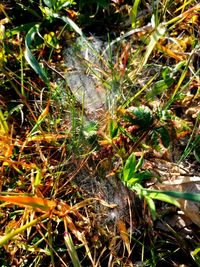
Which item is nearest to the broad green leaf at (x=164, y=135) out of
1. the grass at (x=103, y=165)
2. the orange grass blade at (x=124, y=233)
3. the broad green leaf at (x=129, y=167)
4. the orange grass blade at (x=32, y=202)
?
the grass at (x=103, y=165)

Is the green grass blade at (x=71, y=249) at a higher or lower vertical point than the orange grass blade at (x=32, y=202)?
lower

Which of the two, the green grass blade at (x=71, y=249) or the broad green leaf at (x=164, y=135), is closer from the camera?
the green grass blade at (x=71, y=249)

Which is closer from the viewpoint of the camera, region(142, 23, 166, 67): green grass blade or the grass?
the grass

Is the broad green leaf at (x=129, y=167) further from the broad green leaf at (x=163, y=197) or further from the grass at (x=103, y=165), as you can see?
the broad green leaf at (x=163, y=197)

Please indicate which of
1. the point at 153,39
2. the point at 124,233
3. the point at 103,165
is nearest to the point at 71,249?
the point at 124,233

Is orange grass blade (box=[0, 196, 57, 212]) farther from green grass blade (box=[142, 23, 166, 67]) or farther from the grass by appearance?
green grass blade (box=[142, 23, 166, 67])

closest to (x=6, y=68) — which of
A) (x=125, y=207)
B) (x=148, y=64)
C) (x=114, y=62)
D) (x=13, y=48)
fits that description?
(x=13, y=48)

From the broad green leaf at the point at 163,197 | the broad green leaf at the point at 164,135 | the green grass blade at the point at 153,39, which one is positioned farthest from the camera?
the green grass blade at the point at 153,39

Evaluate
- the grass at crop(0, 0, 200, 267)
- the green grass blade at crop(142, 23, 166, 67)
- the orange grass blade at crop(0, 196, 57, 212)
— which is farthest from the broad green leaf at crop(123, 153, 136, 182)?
the green grass blade at crop(142, 23, 166, 67)
